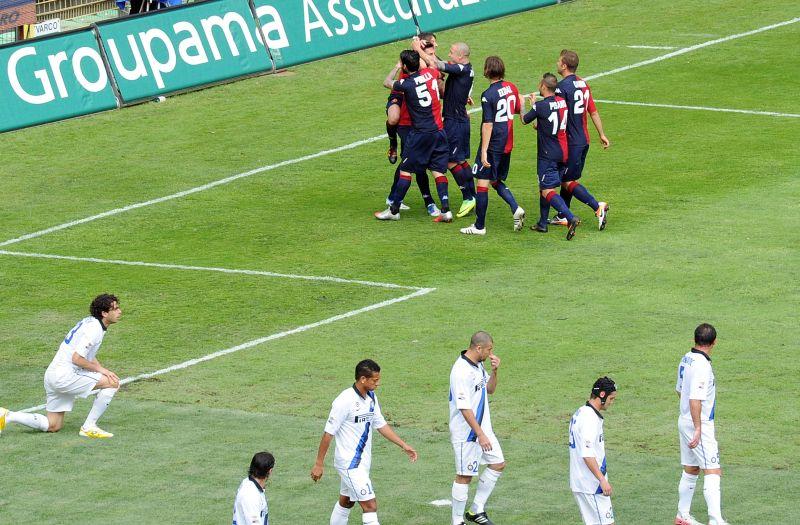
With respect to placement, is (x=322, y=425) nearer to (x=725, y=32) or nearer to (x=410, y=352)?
(x=410, y=352)

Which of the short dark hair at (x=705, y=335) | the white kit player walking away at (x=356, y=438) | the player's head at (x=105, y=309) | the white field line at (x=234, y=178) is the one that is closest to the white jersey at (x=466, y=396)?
the white kit player walking away at (x=356, y=438)

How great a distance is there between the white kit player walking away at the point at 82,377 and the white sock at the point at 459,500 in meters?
4.26

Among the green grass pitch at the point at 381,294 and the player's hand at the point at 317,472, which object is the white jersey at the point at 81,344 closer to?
the green grass pitch at the point at 381,294

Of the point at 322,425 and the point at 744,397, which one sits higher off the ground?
the point at 322,425

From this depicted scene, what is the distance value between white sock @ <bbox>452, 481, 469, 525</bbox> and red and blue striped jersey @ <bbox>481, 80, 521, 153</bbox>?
10086mm

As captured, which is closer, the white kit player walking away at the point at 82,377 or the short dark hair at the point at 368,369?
the short dark hair at the point at 368,369

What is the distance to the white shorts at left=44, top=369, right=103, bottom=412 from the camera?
1642 centimetres

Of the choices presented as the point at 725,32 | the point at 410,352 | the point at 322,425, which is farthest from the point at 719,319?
the point at 725,32

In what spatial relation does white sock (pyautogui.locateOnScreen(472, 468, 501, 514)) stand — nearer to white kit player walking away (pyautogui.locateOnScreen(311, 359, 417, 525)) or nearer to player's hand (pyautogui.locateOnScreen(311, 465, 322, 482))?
white kit player walking away (pyautogui.locateOnScreen(311, 359, 417, 525))

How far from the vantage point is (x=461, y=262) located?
22828 millimetres

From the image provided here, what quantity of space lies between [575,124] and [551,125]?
1.73 feet

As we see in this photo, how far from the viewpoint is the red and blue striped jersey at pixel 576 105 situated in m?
23.4

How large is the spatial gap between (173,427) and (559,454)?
13.6ft

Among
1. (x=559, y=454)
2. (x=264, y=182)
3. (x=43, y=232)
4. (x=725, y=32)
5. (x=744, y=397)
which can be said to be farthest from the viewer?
(x=725, y=32)
